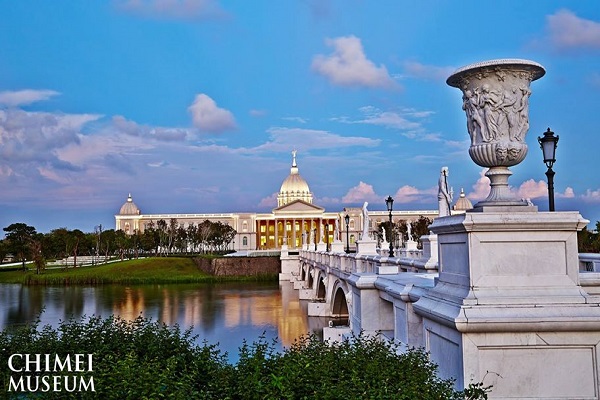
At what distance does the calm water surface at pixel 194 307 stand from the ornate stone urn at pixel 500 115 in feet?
68.0

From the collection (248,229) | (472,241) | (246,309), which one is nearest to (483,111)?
(472,241)

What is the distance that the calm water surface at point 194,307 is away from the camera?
40.7m

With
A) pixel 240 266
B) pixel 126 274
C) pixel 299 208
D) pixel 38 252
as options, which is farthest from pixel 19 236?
pixel 299 208

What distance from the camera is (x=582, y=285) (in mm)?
8938

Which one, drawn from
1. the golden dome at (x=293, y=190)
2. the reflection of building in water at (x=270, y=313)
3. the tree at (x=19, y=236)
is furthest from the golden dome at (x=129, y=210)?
the reflection of building in water at (x=270, y=313)

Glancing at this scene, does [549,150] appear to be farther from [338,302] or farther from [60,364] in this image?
[338,302]

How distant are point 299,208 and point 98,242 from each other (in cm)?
5859

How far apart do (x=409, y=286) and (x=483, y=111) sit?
3886 mm

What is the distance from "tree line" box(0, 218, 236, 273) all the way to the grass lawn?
4.90m

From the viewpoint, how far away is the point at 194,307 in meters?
53.8

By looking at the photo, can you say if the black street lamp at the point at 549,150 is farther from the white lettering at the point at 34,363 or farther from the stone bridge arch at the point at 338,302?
the stone bridge arch at the point at 338,302

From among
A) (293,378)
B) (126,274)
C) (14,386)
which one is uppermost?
(293,378)

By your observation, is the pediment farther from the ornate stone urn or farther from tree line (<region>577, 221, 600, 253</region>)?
the ornate stone urn

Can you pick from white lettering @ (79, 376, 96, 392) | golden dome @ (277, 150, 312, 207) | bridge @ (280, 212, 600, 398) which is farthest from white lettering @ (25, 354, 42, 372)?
golden dome @ (277, 150, 312, 207)
